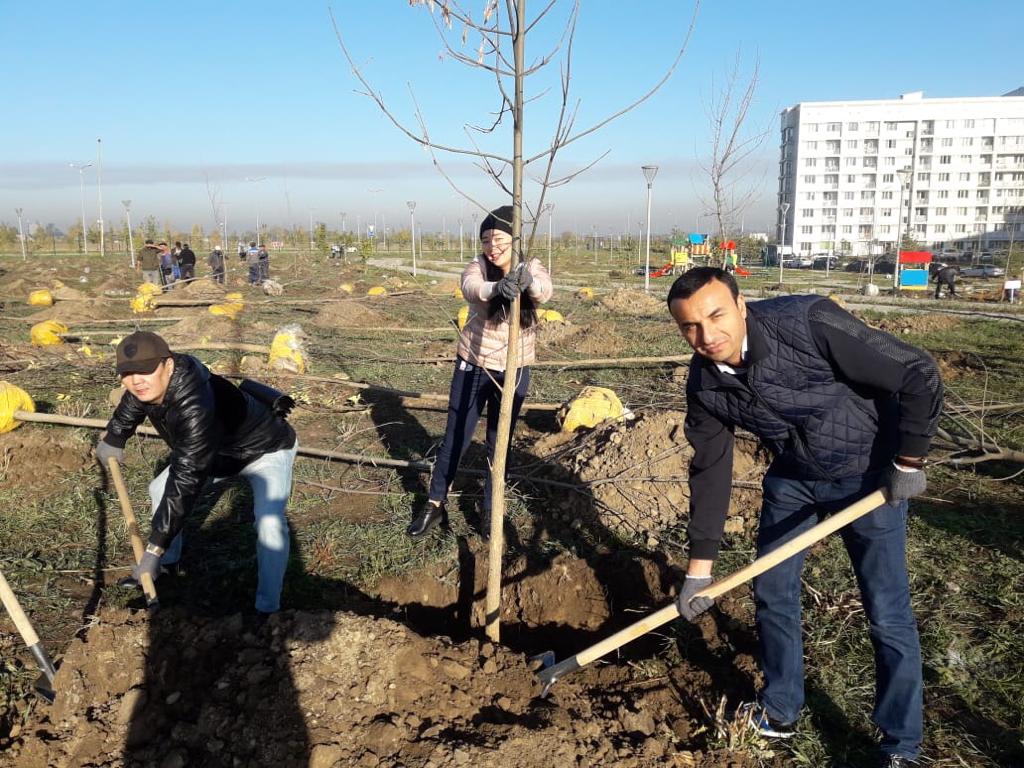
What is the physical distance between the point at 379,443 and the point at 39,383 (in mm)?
4301

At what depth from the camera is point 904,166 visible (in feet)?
222

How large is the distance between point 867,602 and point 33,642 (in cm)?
300

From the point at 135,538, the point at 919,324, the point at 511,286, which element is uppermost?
the point at 511,286

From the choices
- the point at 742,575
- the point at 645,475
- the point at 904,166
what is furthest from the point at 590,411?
the point at 904,166

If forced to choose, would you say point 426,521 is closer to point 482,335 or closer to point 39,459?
point 482,335

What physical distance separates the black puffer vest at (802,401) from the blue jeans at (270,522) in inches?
78.6

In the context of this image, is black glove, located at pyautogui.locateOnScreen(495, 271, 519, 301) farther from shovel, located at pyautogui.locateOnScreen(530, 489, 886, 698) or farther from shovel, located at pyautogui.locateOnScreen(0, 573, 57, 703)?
shovel, located at pyautogui.locateOnScreen(0, 573, 57, 703)

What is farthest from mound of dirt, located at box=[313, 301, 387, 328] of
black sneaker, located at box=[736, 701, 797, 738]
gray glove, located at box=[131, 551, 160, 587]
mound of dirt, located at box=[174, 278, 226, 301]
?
black sneaker, located at box=[736, 701, 797, 738]

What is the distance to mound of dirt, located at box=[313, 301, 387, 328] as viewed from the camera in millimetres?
13203

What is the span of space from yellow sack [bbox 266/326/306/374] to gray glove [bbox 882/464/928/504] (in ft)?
22.3

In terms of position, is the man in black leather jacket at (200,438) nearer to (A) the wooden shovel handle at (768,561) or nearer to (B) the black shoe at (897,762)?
(A) the wooden shovel handle at (768,561)

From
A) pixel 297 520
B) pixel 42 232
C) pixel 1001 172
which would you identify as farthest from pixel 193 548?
pixel 1001 172

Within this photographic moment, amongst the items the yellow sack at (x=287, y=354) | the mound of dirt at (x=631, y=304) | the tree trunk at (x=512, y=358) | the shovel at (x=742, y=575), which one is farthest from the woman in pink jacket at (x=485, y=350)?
the mound of dirt at (x=631, y=304)

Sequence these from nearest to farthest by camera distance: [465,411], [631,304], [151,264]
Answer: [465,411], [631,304], [151,264]
